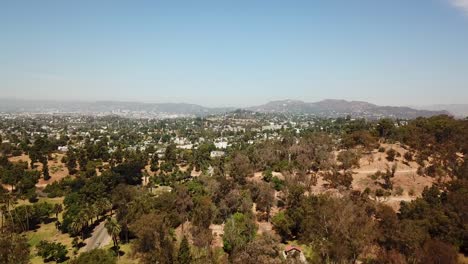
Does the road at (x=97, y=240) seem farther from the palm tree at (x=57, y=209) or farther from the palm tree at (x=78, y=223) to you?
the palm tree at (x=57, y=209)

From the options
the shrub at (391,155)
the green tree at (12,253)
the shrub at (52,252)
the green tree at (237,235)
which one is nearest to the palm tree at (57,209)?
the shrub at (52,252)

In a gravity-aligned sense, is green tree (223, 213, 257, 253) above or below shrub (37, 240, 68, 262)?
above

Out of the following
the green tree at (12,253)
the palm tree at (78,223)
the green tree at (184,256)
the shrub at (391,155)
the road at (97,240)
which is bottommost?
the road at (97,240)

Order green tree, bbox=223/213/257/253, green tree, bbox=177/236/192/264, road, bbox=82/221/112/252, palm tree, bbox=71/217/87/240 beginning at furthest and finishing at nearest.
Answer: palm tree, bbox=71/217/87/240 → road, bbox=82/221/112/252 → green tree, bbox=223/213/257/253 → green tree, bbox=177/236/192/264

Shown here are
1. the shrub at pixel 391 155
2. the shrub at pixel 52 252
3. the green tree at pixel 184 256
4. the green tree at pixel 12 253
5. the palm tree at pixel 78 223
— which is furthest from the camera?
the shrub at pixel 391 155

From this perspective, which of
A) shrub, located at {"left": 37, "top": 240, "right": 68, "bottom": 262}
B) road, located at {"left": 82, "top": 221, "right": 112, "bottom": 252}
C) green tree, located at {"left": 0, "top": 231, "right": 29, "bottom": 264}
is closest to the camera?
green tree, located at {"left": 0, "top": 231, "right": 29, "bottom": 264}

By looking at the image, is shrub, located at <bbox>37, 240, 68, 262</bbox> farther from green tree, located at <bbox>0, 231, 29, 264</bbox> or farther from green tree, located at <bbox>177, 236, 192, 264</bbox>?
green tree, located at <bbox>177, 236, 192, 264</bbox>

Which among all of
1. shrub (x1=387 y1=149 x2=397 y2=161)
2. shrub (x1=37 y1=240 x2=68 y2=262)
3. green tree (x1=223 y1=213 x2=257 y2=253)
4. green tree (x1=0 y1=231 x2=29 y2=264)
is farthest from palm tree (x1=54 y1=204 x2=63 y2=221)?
shrub (x1=387 y1=149 x2=397 y2=161)

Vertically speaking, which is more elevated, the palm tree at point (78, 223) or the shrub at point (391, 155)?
the shrub at point (391, 155)
